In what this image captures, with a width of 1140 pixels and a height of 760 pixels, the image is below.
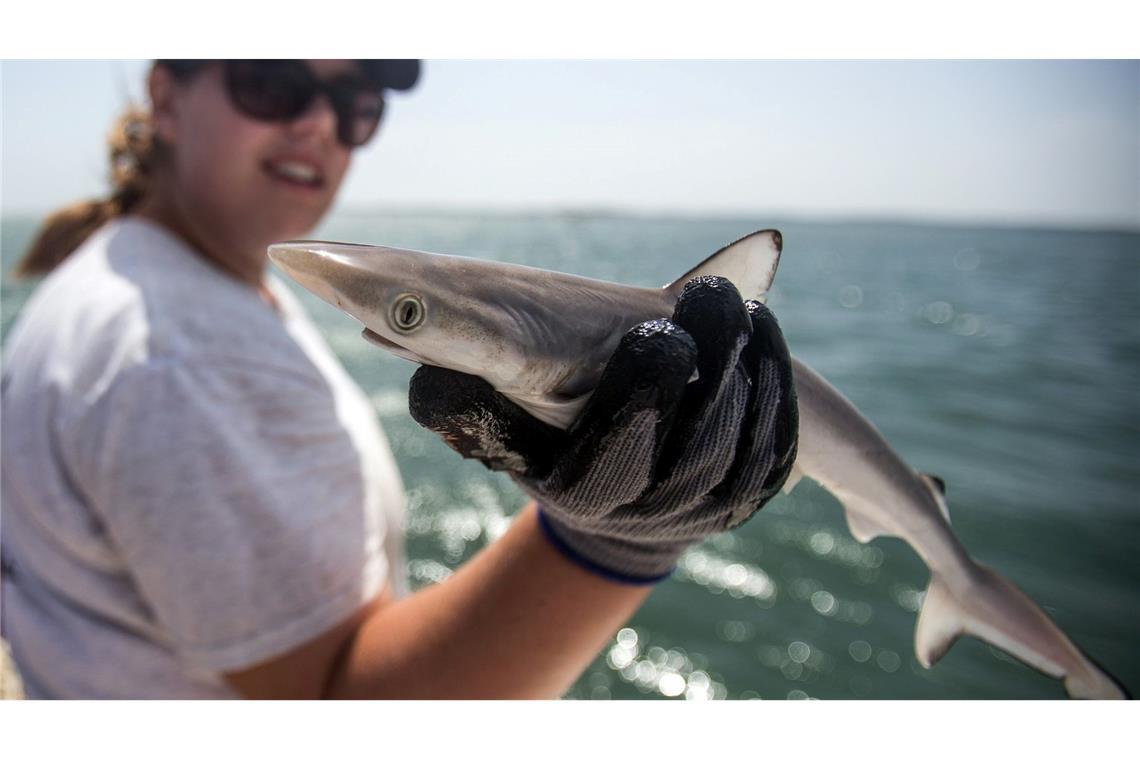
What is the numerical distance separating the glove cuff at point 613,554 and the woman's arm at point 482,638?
0.9 inches

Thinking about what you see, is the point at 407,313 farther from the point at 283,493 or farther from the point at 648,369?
the point at 283,493

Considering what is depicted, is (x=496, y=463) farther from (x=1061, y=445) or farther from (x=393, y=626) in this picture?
(x=1061, y=445)

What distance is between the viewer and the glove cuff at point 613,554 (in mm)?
1555

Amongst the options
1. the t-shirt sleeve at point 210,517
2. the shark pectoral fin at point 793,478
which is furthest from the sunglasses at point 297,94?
the shark pectoral fin at point 793,478

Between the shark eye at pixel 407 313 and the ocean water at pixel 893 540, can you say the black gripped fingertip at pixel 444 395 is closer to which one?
the shark eye at pixel 407 313

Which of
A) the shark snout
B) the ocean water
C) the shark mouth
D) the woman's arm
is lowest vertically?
the ocean water

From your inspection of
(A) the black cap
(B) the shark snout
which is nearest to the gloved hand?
(B) the shark snout

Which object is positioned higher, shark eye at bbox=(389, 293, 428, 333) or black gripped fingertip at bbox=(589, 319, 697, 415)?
shark eye at bbox=(389, 293, 428, 333)

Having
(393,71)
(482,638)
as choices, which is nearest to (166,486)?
(482,638)

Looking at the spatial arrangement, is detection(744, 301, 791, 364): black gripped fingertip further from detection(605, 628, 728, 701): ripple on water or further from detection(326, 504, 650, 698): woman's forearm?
detection(605, 628, 728, 701): ripple on water

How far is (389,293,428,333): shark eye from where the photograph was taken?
1107 mm

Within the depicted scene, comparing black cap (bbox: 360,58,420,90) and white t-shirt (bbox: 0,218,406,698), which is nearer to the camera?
white t-shirt (bbox: 0,218,406,698)

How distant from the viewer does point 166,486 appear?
1602 millimetres

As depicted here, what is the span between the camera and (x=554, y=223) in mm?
97062
